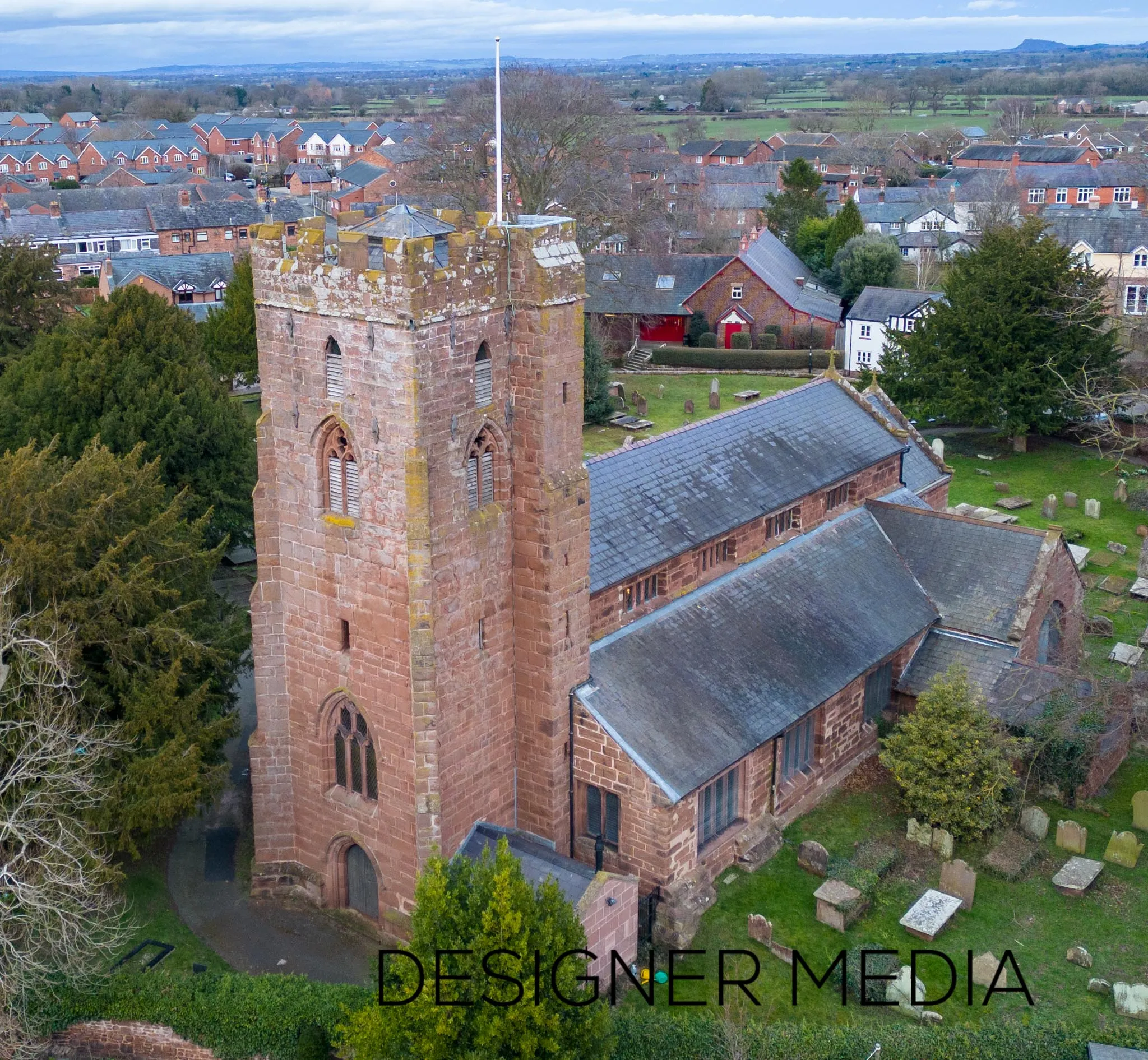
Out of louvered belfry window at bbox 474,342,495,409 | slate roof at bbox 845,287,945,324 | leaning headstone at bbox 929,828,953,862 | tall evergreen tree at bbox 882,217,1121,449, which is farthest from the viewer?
slate roof at bbox 845,287,945,324

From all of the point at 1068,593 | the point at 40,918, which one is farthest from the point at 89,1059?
the point at 1068,593

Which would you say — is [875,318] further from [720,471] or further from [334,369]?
[334,369]

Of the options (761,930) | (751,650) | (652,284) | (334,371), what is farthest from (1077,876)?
(652,284)

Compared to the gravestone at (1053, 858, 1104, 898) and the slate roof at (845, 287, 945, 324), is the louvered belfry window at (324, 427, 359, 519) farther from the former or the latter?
the slate roof at (845, 287, 945, 324)

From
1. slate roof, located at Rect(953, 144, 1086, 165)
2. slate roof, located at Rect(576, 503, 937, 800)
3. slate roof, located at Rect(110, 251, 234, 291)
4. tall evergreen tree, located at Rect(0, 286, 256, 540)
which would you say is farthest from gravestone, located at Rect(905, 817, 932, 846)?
slate roof, located at Rect(953, 144, 1086, 165)

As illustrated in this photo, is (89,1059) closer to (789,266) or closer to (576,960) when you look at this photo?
(576,960)

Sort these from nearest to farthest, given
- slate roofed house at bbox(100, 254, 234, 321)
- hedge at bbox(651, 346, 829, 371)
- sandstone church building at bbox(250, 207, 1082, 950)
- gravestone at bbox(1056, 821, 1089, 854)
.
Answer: sandstone church building at bbox(250, 207, 1082, 950), gravestone at bbox(1056, 821, 1089, 854), hedge at bbox(651, 346, 829, 371), slate roofed house at bbox(100, 254, 234, 321)
